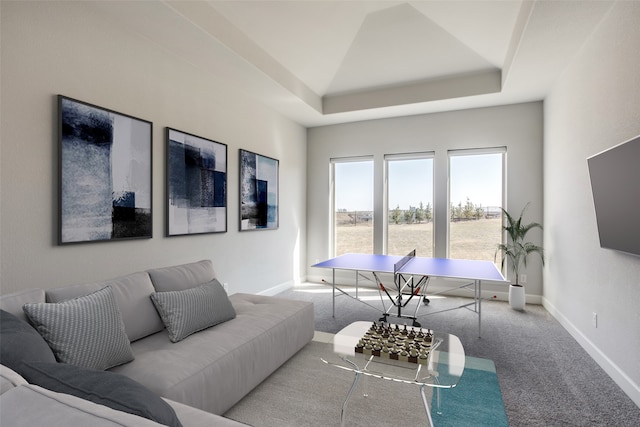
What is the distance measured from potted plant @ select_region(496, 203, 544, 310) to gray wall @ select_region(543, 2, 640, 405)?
270 mm

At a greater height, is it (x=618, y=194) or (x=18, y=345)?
(x=618, y=194)

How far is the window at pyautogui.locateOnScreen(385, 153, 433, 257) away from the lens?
17.9 ft

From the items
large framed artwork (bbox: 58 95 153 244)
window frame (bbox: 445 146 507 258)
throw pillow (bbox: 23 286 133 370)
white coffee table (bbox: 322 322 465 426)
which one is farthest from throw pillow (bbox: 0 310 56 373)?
window frame (bbox: 445 146 507 258)

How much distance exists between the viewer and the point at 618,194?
2.27 metres

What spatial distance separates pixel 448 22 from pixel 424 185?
8.19ft

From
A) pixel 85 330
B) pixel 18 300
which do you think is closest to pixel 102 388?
pixel 85 330

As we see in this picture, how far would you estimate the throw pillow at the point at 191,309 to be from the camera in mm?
2213

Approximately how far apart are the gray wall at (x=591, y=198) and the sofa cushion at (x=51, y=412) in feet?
9.36

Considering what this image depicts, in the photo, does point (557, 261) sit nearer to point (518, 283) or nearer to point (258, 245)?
point (518, 283)

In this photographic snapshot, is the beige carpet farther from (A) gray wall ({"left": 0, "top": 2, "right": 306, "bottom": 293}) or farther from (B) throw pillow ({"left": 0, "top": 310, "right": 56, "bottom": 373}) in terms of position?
Result: (A) gray wall ({"left": 0, "top": 2, "right": 306, "bottom": 293})

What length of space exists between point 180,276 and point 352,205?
150 inches

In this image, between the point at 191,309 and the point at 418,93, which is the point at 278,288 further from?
the point at 418,93

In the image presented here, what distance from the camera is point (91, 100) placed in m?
2.60

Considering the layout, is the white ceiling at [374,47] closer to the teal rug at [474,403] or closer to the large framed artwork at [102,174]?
the large framed artwork at [102,174]
